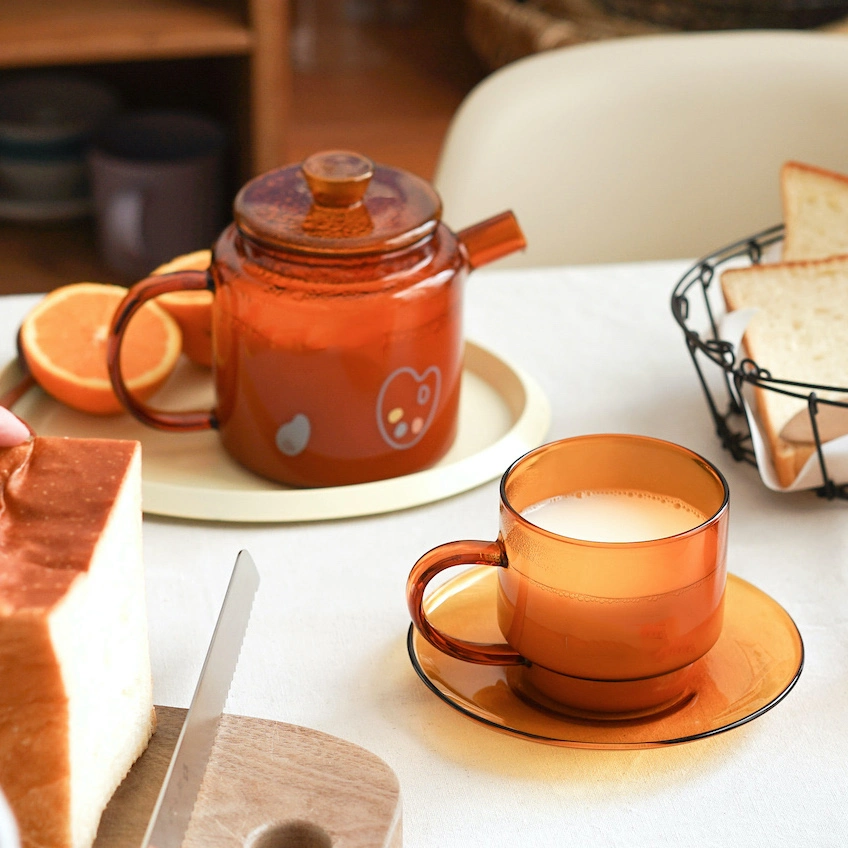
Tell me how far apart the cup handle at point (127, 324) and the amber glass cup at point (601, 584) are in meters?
0.26

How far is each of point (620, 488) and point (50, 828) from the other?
289 mm

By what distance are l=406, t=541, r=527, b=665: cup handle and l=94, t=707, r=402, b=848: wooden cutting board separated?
0.07m

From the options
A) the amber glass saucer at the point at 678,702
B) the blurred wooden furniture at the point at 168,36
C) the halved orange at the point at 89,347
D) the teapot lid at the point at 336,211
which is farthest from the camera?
the blurred wooden furniture at the point at 168,36

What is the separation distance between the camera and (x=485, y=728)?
518 mm

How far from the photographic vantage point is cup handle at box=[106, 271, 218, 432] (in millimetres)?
687

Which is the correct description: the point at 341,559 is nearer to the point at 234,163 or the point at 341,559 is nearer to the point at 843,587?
the point at 843,587

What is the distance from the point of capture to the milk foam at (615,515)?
1.66 feet

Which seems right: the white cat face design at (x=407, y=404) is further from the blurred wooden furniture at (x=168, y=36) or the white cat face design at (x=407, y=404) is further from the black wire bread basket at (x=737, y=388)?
the blurred wooden furniture at (x=168, y=36)

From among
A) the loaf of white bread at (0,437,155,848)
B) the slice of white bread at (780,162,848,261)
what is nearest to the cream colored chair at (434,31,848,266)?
the slice of white bread at (780,162,848,261)

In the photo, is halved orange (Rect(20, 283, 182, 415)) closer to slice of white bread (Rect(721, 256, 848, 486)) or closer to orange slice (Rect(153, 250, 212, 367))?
orange slice (Rect(153, 250, 212, 367))

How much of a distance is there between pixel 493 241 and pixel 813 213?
32 centimetres

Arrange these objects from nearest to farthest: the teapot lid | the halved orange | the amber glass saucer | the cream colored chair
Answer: the amber glass saucer → the teapot lid → the halved orange → the cream colored chair

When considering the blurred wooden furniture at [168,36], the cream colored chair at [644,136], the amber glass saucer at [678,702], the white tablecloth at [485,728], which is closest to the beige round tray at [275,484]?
the white tablecloth at [485,728]

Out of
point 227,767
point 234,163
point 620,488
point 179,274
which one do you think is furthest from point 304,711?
point 234,163
